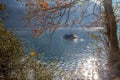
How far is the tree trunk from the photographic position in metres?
10.8

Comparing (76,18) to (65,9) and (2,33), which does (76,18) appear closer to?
(65,9)

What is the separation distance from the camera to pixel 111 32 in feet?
37.4

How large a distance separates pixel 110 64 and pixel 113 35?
151 centimetres

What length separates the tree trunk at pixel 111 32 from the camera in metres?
10.8

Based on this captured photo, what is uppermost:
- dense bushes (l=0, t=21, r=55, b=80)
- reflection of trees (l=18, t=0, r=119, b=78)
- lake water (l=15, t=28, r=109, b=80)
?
reflection of trees (l=18, t=0, r=119, b=78)

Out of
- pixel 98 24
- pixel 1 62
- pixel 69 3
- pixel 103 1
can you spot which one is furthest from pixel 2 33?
pixel 98 24

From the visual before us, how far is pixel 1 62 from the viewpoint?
6152mm

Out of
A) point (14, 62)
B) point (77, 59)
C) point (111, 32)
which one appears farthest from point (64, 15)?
point (77, 59)

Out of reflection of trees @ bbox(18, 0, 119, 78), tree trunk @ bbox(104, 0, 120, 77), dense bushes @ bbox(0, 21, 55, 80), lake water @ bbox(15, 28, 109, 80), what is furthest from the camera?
lake water @ bbox(15, 28, 109, 80)


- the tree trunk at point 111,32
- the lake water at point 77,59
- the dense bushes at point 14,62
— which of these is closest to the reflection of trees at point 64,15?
the tree trunk at point 111,32

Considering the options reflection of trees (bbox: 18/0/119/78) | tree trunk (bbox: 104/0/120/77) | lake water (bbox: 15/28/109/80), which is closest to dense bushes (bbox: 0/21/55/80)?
lake water (bbox: 15/28/109/80)

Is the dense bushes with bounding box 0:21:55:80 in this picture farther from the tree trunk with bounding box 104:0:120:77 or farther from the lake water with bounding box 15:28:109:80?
the tree trunk with bounding box 104:0:120:77

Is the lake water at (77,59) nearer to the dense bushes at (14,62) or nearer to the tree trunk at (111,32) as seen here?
the tree trunk at (111,32)

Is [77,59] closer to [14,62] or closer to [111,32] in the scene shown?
[111,32]
